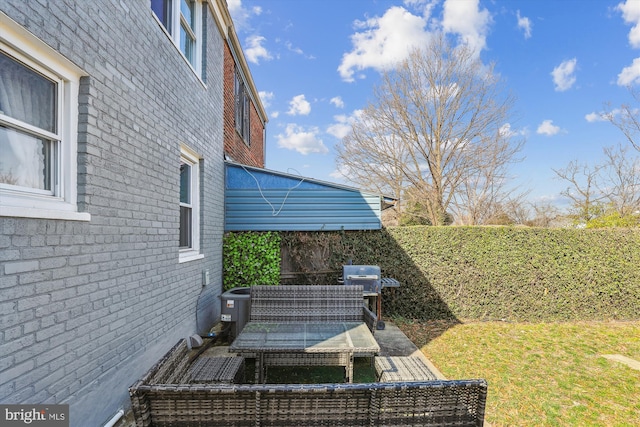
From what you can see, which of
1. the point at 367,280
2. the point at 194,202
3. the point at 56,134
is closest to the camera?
the point at 56,134

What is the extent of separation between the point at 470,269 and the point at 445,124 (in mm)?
8162

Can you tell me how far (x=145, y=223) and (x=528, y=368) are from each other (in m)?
5.34

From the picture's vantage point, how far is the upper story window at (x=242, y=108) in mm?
7898

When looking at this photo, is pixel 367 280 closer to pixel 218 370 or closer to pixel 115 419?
pixel 218 370

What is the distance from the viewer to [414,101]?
12625 mm

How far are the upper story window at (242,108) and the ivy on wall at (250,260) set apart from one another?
3.25 metres

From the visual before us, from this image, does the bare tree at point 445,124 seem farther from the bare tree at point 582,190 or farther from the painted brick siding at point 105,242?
the painted brick siding at point 105,242

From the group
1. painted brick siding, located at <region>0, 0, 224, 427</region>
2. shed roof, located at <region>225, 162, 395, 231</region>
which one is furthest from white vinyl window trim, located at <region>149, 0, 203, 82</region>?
shed roof, located at <region>225, 162, 395, 231</region>

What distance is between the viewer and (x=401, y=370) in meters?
2.84

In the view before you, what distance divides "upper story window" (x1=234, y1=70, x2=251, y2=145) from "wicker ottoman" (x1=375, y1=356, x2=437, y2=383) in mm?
6773

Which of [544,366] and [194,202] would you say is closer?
[544,366]

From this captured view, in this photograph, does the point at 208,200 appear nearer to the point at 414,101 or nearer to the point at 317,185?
the point at 317,185

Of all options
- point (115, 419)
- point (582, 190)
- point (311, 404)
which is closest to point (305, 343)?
point (311, 404)

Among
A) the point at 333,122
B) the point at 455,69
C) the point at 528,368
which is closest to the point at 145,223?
the point at 528,368
